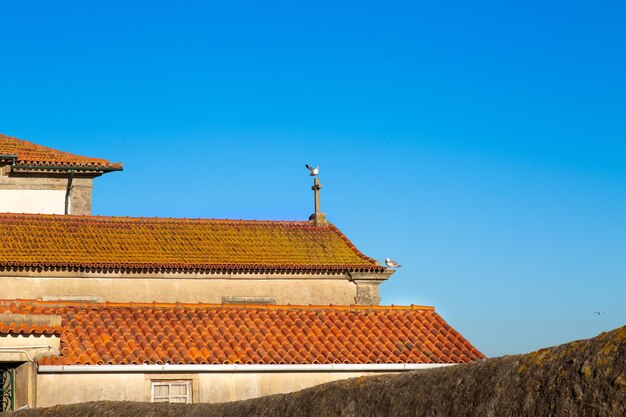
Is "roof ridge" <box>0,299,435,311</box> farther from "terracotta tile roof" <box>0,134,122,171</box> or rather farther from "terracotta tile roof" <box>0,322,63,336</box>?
"terracotta tile roof" <box>0,134,122,171</box>

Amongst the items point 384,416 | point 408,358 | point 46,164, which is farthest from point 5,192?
point 384,416

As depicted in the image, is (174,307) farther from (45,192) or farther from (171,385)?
(45,192)

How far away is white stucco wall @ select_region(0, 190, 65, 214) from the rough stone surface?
28.5 m

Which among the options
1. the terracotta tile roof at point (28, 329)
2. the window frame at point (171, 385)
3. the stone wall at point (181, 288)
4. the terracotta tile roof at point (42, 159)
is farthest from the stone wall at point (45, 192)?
the terracotta tile roof at point (28, 329)

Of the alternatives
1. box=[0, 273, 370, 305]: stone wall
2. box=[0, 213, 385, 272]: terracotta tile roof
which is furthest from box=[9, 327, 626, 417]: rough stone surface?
box=[0, 213, 385, 272]: terracotta tile roof

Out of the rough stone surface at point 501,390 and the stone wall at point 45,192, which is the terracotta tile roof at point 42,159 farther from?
the rough stone surface at point 501,390

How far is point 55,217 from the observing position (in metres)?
31.1

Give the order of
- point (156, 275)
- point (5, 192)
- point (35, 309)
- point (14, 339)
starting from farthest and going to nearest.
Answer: point (5, 192)
point (156, 275)
point (35, 309)
point (14, 339)

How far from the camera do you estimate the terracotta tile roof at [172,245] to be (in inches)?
1112

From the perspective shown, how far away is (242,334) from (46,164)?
16229 mm

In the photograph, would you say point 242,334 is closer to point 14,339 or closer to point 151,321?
point 151,321

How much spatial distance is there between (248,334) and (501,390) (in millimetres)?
15243

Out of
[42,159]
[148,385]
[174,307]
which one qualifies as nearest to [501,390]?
[148,385]

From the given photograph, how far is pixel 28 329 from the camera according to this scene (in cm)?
1617
